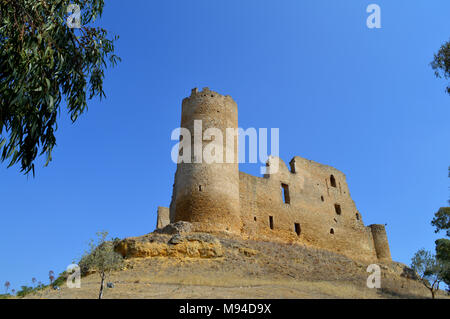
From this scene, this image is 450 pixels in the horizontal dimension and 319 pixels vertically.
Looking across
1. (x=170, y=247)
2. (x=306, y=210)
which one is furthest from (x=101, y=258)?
(x=306, y=210)

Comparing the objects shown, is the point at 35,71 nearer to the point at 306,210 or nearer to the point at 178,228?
the point at 178,228

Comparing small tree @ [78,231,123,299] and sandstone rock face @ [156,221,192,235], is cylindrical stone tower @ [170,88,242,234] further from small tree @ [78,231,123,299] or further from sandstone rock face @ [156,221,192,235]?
small tree @ [78,231,123,299]

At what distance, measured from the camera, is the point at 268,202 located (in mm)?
20969

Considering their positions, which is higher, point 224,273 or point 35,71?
point 35,71

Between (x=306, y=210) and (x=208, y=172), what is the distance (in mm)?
7852

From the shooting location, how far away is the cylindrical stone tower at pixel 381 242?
Result: 2528cm

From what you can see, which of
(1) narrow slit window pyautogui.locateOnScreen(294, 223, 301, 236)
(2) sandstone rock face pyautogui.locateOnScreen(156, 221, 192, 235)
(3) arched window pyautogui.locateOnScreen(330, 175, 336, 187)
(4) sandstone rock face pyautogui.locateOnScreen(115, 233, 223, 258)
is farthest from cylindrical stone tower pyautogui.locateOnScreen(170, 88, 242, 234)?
(3) arched window pyautogui.locateOnScreen(330, 175, 336, 187)

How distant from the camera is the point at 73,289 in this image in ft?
36.3

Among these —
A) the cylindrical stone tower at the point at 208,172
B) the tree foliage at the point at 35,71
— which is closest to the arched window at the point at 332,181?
the cylindrical stone tower at the point at 208,172

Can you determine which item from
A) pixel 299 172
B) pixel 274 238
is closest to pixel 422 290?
pixel 274 238
